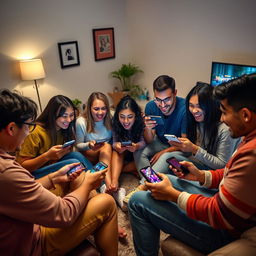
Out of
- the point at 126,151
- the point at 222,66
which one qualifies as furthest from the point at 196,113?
the point at 222,66

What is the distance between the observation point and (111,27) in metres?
3.78

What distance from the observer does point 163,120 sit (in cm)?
220

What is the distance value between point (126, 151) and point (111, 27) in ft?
8.03

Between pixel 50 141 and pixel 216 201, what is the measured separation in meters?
1.37

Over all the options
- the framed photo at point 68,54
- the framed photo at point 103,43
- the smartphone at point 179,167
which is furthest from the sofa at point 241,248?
the framed photo at point 103,43

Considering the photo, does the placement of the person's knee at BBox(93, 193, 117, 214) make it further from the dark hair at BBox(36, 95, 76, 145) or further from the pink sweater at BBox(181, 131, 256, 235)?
the dark hair at BBox(36, 95, 76, 145)

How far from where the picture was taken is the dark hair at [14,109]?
2.93 feet

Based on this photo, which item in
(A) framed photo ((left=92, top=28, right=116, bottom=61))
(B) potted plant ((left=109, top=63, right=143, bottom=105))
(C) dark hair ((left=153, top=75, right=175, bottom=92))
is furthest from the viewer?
(B) potted plant ((left=109, top=63, right=143, bottom=105))

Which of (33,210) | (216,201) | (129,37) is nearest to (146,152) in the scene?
(216,201)

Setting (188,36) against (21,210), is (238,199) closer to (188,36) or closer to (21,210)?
(21,210)

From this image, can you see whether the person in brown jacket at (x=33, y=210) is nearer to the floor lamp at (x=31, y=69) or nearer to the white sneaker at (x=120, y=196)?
the white sneaker at (x=120, y=196)

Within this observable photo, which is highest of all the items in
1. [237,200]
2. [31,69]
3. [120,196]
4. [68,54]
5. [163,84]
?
[68,54]

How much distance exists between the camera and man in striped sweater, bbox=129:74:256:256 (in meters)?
0.79

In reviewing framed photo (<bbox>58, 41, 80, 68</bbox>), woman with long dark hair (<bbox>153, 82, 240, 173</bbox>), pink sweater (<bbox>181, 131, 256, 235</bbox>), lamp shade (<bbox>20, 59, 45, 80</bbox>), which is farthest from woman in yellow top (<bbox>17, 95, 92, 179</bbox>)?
framed photo (<bbox>58, 41, 80, 68</bbox>)
